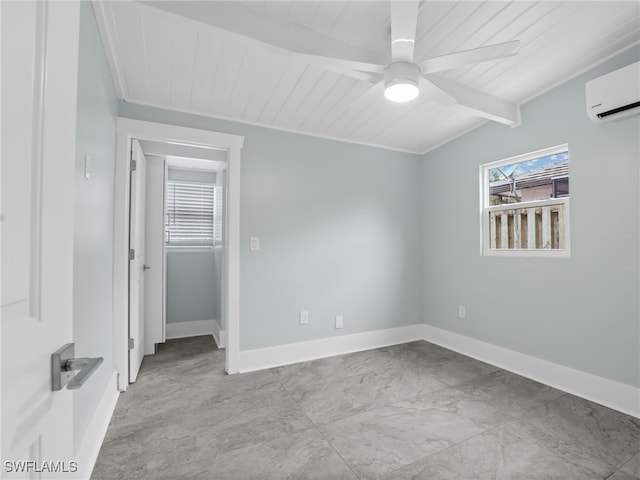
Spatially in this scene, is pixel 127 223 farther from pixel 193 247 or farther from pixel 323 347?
pixel 323 347

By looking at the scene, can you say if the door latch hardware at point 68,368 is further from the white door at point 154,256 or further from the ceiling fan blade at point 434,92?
the white door at point 154,256

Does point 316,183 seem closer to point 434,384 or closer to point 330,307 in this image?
point 330,307

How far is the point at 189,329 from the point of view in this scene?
3938mm

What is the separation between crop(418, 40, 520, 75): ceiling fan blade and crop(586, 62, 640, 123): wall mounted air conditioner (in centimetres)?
100

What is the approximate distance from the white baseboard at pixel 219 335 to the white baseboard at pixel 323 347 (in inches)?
25.3

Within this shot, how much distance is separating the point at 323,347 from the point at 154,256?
2.05m

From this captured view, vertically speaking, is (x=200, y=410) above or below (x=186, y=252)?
below

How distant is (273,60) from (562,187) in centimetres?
254

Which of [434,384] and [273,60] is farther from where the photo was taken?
[434,384]

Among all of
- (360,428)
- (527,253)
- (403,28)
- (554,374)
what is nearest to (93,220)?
(403,28)

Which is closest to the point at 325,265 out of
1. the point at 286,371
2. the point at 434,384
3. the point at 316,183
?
the point at 316,183

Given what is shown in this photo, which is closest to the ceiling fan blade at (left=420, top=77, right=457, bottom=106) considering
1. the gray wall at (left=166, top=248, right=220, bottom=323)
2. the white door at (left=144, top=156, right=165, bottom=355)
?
the white door at (left=144, top=156, right=165, bottom=355)

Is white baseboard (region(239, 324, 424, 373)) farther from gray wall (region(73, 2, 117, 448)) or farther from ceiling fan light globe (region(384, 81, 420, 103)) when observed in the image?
ceiling fan light globe (region(384, 81, 420, 103))

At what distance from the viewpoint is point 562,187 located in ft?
8.43
